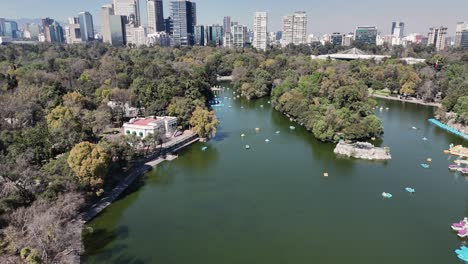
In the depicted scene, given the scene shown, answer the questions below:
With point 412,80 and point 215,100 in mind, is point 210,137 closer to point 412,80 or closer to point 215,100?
point 215,100

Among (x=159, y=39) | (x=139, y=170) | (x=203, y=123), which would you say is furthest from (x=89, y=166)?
(x=159, y=39)

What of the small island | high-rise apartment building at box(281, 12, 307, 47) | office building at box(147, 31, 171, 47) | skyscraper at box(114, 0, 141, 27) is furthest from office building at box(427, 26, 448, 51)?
skyscraper at box(114, 0, 141, 27)

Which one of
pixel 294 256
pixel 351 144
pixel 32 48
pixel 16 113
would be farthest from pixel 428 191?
pixel 32 48

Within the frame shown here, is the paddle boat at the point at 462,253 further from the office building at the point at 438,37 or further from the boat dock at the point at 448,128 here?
the office building at the point at 438,37

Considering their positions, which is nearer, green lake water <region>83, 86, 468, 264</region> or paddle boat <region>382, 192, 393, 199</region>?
green lake water <region>83, 86, 468, 264</region>

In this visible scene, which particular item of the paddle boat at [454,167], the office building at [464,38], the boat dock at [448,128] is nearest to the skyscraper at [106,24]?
the boat dock at [448,128]

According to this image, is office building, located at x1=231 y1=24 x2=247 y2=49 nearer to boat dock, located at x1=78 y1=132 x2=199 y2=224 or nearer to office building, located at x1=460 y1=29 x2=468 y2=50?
office building, located at x1=460 y1=29 x2=468 y2=50
